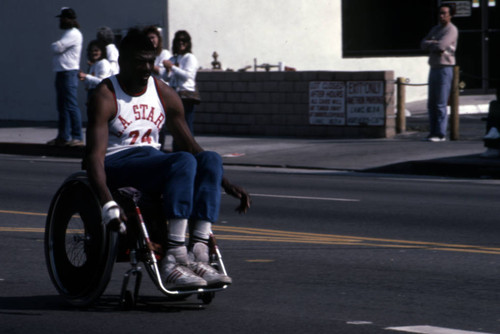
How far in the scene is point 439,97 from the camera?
731 inches

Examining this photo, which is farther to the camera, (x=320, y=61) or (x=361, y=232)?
(x=320, y=61)

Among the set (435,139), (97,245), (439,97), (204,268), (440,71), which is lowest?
(435,139)

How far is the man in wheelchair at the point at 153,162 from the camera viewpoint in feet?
21.5

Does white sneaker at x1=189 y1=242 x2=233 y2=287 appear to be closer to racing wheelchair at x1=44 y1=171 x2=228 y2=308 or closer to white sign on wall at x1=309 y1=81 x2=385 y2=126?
racing wheelchair at x1=44 y1=171 x2=228 y2=308

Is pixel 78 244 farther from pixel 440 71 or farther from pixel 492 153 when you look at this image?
pixel 440 71

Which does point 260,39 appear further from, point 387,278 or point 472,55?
point 387,278

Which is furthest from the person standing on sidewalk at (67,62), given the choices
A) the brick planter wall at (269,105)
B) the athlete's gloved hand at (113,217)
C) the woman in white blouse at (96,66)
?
the athlete's gloved hand at (113,217)

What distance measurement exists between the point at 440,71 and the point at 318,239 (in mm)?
9666

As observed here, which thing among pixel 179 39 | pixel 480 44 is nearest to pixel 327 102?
pixel 179 39

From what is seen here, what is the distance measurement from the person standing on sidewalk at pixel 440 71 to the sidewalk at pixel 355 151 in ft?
1.17

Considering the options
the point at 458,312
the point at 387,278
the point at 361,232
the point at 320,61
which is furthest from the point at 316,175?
the point at 320,61

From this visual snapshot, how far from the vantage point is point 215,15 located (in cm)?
2445

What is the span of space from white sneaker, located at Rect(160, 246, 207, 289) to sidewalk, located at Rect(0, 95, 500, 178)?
359 inches

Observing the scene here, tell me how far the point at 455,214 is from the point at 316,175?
4.67 meters
